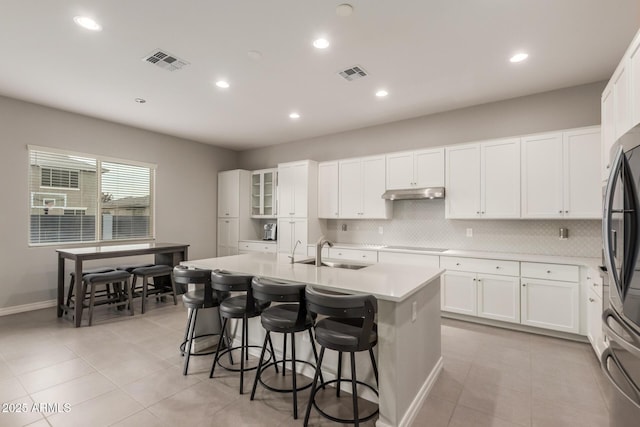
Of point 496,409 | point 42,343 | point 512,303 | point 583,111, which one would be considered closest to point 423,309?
point 496,409

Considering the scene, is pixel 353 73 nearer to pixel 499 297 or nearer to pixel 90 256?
pixel 499 297

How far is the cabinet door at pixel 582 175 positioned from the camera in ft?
11.1

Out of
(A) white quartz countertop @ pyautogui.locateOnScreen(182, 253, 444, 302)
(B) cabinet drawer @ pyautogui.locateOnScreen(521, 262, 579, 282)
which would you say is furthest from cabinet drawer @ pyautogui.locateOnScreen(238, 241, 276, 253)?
(B) cabinet drawer @ pyautogui.locateOnScreen(521, 262, 579, 282)

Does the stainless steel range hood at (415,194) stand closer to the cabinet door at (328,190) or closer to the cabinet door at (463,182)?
the cabinet door at (463,182)

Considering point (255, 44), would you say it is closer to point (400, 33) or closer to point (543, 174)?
point (400, 33)

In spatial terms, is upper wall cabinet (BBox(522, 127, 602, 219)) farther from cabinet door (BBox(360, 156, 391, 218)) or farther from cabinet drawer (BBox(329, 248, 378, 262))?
cabinet drawer (BBox(329, 248, 378, 262))

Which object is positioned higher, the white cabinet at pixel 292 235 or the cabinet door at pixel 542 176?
the cabinet door at pixel 542 176

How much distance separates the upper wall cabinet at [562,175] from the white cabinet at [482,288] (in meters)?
0.78

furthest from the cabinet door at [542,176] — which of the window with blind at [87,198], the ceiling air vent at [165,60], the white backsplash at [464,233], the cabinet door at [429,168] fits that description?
the window with blind at [87,198]

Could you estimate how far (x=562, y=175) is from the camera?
3549mm

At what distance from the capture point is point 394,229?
506 cm

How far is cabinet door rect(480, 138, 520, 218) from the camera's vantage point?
3.82 metres

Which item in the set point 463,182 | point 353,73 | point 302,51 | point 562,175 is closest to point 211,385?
point 302,51

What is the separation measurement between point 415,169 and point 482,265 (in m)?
1.64
